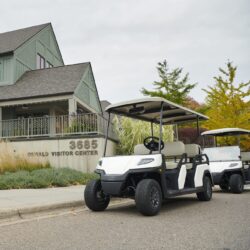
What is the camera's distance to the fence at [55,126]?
14741 mm

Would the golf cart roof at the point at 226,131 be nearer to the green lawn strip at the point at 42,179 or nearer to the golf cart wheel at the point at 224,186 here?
the golf cart wheel at the point at 224,186

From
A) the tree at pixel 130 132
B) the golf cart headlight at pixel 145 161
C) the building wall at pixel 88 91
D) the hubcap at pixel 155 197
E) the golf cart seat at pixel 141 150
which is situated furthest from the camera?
the building wall at pixel 88 91

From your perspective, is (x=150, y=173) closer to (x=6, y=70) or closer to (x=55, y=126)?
(x=55, y=126)

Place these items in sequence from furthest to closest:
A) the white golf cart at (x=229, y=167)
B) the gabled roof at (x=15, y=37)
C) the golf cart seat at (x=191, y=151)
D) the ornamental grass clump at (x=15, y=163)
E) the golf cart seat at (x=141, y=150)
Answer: the gabled roof at (x=15, y=37) → the ornamental grass clump at (x=15, y=163) → the white golf cart at (x=229, y=167) → the golf cart seat at (x=191, y=151) → the golf cart seat at (x=141, y=150)

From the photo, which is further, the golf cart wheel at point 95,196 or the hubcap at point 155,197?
the golf cart wheel at point 95,196

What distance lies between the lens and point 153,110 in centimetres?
820

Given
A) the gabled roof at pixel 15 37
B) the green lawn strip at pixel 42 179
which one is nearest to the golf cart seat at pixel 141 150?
the green lawn strip at pixel 42 179

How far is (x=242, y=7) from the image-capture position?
31.3 feet

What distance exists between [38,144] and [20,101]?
4428mm

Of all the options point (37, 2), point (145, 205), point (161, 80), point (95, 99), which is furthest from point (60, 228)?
point (161, 80)

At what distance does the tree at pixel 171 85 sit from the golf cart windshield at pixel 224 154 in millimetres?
13122

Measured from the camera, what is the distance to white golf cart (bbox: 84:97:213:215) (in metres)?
6.14

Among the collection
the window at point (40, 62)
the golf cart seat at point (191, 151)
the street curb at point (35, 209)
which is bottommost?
the street curb at point (35, 209)

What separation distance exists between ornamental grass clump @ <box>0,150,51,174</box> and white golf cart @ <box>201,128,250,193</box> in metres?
6.62
